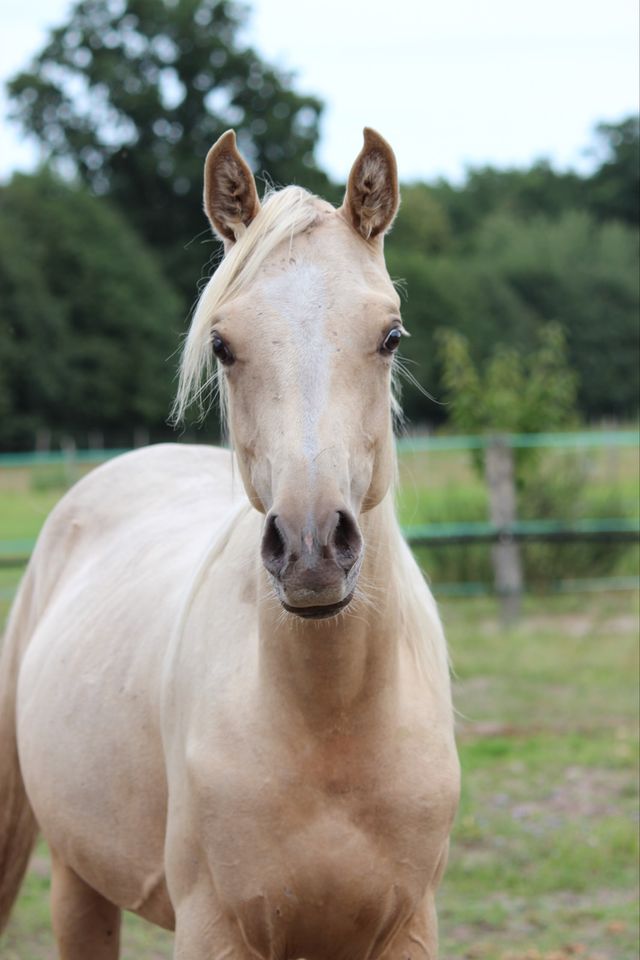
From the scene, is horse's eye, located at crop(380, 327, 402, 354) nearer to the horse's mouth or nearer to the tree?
the horse's mouth

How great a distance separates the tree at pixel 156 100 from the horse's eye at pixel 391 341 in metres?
34.1

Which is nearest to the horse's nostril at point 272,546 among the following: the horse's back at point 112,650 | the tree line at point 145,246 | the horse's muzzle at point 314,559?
the horse's muzzle at point 314,559

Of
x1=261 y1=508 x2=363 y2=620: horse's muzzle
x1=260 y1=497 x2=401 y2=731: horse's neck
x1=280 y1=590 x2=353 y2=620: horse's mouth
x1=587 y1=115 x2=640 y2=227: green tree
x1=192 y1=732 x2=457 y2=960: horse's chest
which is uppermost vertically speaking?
x1=587 y1=115 x2=640 y2=227: green tree

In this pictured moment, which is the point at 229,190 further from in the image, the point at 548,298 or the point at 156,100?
the point at 548,298

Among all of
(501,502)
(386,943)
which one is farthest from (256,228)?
(501,502)

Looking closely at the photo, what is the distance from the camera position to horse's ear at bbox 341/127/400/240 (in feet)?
7.72

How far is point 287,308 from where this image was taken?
2.16 meters

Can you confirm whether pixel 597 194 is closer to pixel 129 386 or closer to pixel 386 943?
pixel 129 386

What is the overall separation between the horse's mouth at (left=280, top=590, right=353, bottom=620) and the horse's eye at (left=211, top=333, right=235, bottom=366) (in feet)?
1.64

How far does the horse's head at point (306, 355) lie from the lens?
6.36 ft

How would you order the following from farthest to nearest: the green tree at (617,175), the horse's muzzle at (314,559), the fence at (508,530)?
the green tree at (617,175)
the fence at (508,530)
the horse's muzzle at (314,559)

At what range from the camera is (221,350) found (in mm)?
2227

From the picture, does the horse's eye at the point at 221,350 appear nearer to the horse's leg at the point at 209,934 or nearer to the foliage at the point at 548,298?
the horse's leg at the point at 209,934

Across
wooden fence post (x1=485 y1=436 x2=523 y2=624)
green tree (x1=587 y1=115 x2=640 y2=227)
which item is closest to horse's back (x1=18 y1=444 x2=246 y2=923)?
wooden fence post (x1=485 y1=436 x2=523 y2=624)
